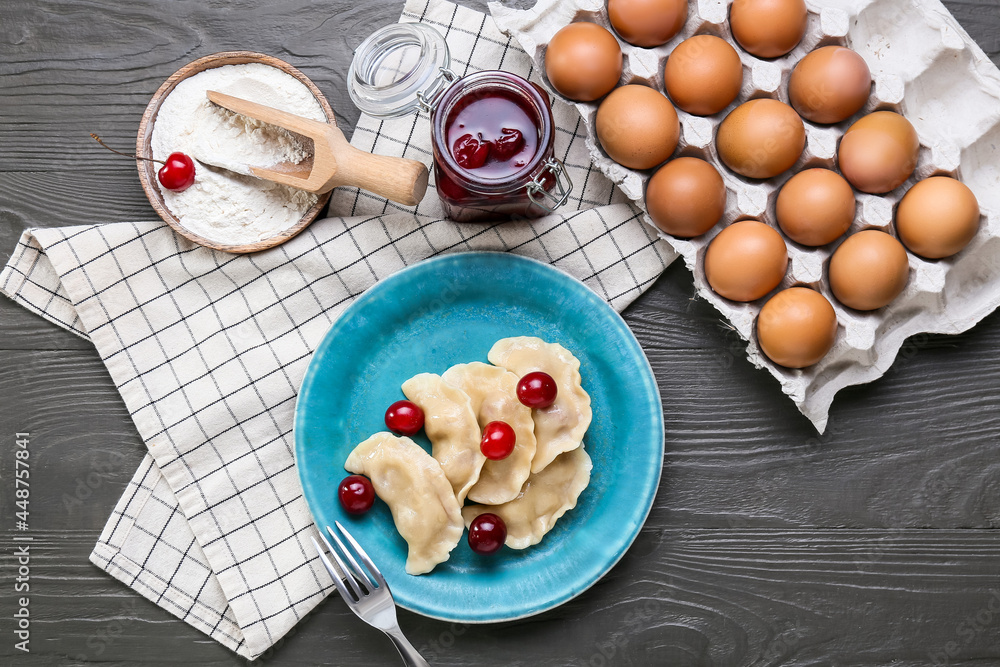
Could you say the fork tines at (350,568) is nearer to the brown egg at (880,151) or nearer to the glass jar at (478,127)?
the glass jar at (478,127)

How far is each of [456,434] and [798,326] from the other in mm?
951

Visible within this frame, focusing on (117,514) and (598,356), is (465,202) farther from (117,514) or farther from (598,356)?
(117,514)

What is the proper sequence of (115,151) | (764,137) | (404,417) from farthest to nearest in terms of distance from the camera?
(115,151)
(404,417)
(764,137)


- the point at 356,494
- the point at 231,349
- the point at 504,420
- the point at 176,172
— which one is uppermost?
the point at 176,172

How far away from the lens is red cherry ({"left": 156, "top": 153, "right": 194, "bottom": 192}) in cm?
175

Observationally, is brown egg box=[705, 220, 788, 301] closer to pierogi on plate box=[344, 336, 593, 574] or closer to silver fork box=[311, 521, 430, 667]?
pierogi on plate box=[344, 336, 593, 574]

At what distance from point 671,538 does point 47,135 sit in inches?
89.3

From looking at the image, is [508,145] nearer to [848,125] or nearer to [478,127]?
[478,127]

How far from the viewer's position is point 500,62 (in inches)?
74.9

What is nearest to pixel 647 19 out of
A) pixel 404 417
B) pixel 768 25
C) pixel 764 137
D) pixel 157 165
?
pixel 768 25

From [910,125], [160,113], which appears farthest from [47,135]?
[910,125]

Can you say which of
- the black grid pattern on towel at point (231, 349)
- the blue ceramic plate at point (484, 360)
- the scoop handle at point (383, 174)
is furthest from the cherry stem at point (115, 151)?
the blue ceramic plate at point (484, 360)

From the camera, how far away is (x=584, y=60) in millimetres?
1658

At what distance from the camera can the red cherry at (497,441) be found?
1.68 metres
